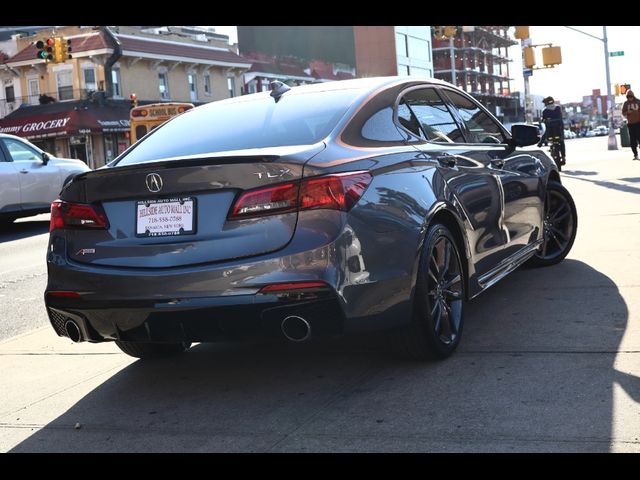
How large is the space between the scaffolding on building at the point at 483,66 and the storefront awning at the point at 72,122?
6454cm

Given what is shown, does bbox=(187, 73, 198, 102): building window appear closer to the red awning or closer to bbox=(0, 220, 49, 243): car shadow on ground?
the red awning

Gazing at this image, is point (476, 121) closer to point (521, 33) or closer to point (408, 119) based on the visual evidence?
point (408, 119)

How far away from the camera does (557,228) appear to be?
285 inches

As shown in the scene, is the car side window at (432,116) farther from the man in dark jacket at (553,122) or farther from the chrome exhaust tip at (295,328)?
the man in dark jacket at (553,122)

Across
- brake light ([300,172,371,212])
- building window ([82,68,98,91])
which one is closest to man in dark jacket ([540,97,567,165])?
brake light ([300,172,371,212])

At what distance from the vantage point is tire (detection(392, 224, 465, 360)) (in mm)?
4373

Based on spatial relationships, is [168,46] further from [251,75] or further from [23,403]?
[23,403]

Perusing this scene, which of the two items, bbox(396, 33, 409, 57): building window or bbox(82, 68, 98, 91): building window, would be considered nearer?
bbox(82, 68, 98, 91): building window

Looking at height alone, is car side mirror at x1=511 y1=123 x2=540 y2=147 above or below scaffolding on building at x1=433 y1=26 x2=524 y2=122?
below

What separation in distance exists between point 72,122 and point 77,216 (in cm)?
4105

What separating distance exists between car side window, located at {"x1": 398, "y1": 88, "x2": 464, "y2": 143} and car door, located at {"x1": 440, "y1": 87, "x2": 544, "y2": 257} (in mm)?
127

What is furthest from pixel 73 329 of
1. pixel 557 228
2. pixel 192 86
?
pixel 192 86
